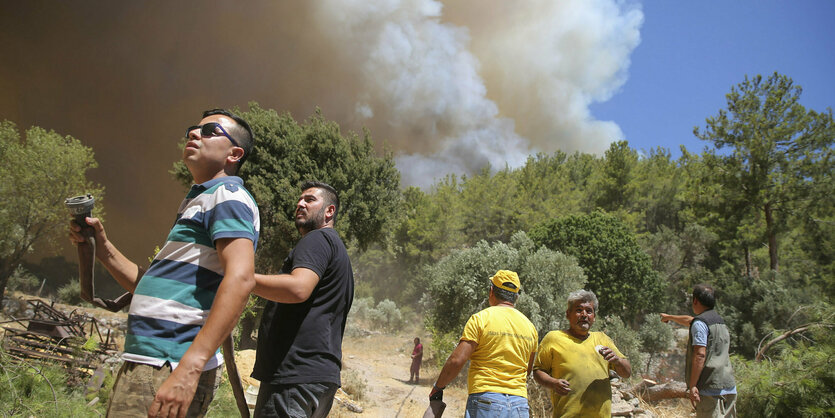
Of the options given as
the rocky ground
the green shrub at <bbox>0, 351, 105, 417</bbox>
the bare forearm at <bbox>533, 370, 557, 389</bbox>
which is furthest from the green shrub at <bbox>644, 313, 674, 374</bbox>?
the green shrub at <bbox>0, 351, 105, 417</bbox>

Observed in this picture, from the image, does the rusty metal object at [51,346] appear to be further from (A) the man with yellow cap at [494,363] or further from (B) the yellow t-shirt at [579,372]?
(B) the yellow t-shirt at [579,372]

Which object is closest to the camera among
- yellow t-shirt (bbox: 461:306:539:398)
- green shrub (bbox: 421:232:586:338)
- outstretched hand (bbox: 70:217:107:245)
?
outstretched hand (bbox: 70:217:107:245)

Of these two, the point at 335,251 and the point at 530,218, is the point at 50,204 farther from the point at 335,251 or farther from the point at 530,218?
the point at 530,218

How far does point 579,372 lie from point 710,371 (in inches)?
60.6

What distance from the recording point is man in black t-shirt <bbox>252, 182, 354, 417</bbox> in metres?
1.97

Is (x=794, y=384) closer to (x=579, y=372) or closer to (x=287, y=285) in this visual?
(x=579, y=372)

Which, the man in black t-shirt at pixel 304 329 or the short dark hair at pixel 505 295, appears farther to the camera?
the short dark hair at pixel 505 295

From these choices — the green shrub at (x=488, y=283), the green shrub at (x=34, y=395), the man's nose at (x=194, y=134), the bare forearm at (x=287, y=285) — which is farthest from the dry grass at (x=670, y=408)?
the man's nose at (x=194, y=134)

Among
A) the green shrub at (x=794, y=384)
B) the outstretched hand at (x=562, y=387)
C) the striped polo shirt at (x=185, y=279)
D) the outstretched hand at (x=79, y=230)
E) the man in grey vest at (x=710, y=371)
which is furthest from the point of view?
the green shrub at (x=794, y=384)

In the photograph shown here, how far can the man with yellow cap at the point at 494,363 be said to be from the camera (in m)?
2.99

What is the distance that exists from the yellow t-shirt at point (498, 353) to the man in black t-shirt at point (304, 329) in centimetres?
119

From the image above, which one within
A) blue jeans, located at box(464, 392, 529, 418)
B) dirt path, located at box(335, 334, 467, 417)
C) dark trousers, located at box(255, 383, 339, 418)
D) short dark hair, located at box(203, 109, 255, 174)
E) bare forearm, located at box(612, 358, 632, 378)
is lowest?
dirt path, located at box(335, 334, 467, 417)

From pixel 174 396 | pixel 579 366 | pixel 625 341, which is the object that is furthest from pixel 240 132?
pixel 625 341

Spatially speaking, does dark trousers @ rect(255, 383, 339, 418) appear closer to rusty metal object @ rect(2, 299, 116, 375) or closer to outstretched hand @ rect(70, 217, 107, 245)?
outstretched hand @ rect(70, 217, 107, 245)
